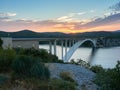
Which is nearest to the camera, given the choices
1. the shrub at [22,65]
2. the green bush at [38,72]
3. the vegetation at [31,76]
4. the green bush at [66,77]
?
the vegetation at [31,76]

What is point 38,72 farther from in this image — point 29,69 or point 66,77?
point 66,77

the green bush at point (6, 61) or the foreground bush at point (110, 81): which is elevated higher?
the green bush at point (6, 61)

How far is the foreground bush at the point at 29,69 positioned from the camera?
1150 cm

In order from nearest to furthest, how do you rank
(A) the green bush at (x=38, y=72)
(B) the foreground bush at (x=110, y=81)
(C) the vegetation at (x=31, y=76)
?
(C) the vegetation at (x=31, y=76) < (A) the green bush at (x=38, y=72) < (B) the foreground bush at (x=110, y=81)

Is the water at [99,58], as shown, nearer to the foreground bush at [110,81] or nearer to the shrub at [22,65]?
the foreground bush at [110,81]

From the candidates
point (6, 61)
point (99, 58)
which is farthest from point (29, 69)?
point (99, 58)

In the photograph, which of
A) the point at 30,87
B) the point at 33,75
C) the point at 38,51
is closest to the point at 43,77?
the point at 33,75

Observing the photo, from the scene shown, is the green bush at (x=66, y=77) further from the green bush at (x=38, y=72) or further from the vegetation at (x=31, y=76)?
the green bush at (x=38, y=72)

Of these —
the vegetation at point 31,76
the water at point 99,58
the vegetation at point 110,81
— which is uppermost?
the vegetation at point 31,76

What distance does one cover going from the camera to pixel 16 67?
39.6ft

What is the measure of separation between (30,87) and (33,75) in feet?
6.82

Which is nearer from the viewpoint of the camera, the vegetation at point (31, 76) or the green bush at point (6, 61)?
the vegetation at point (31, 76)

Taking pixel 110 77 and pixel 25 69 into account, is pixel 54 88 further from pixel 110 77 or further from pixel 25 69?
pixel 110 77

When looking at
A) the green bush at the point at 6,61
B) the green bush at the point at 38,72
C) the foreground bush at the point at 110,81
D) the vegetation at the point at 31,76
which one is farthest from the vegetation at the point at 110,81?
the green bush at the point at 6,61
